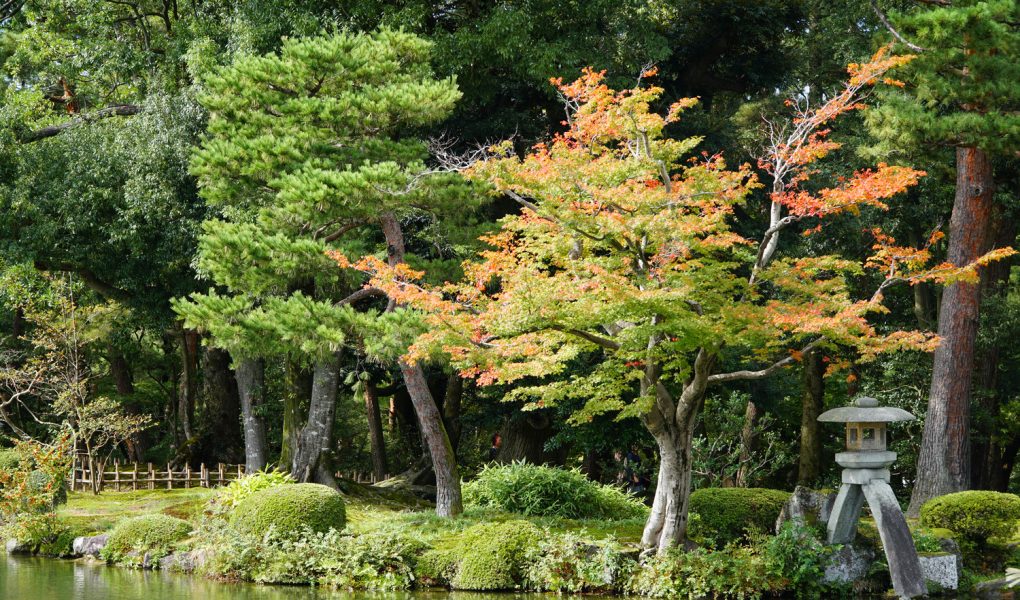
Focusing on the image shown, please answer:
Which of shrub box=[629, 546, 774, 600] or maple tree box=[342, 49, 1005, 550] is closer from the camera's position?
maple tree box=[342, 49, 1005, 550]

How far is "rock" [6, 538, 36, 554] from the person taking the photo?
13.9 metres

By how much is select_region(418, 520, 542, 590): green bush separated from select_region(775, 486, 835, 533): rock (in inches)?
107

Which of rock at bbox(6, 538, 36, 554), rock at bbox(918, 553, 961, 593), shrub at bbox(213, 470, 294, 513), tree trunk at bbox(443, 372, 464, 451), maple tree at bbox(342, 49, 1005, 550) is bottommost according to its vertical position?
rock at bbox(918, 553, 961, 593)

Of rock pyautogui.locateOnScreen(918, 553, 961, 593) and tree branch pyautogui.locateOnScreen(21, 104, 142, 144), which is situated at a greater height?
tree branch pyautogui.locateOnScreen(21, 104, 142, 144)

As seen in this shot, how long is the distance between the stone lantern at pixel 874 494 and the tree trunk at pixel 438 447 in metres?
5.21

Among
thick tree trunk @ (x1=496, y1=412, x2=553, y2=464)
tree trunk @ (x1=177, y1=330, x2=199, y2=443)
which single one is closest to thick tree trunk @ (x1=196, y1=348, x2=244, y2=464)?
tree trunk @ (x1=177, y1=330, x2=199, y2=443)

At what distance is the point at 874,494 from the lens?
32.9ft

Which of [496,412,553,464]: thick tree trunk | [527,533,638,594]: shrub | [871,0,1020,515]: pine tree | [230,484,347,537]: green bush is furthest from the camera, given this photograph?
[496,412,553,464]: thick tree trunk

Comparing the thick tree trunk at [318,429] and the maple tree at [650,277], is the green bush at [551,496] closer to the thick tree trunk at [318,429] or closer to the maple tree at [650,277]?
the maple tree at [650,277]

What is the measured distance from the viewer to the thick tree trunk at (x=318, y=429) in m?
16.0

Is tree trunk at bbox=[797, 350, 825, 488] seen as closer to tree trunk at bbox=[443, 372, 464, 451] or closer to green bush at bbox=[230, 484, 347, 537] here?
tree trunk at bbox=[443, 372, 464, 451]

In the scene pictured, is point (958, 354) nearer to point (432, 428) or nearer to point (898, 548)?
point (898, 548)

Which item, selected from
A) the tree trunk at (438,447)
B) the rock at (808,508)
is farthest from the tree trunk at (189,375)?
the rock at (808,508)

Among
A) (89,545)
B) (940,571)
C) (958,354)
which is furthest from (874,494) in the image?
(89,545)
